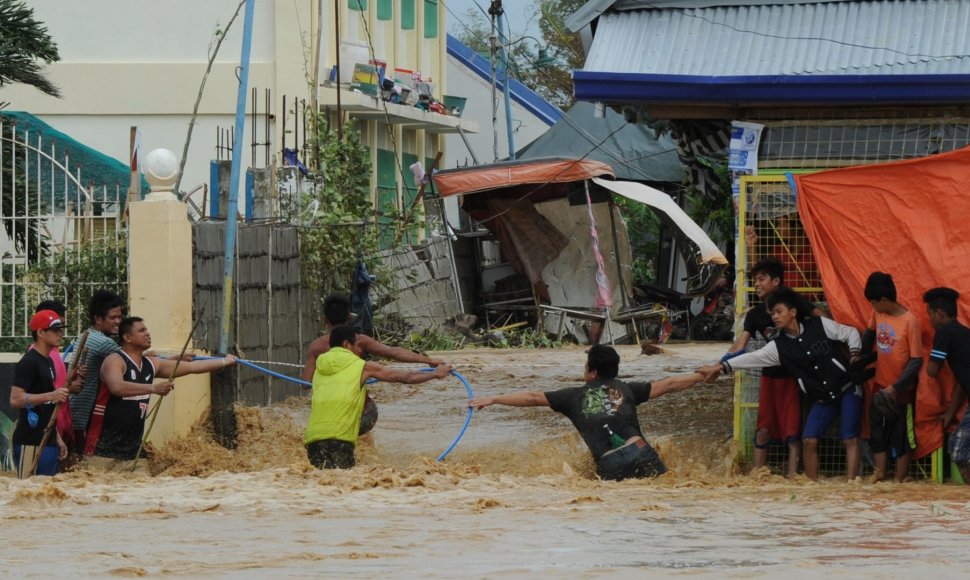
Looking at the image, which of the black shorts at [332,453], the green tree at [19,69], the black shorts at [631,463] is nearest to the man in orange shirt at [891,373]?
the black shorts at [631,463]

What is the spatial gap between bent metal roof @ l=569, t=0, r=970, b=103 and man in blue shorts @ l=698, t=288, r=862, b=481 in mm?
1750

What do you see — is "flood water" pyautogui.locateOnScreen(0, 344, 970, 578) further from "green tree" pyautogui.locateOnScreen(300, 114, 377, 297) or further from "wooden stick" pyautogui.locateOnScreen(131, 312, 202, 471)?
"green tree" pyautogui.locateOnScreen(300, 114, 377, 297)

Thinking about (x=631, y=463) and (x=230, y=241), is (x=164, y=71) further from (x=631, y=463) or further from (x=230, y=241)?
(x=631, y=463)

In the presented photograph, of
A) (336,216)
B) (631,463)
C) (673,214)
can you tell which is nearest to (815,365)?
(631,463)

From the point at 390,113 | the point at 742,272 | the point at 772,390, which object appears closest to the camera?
the point at 772,390

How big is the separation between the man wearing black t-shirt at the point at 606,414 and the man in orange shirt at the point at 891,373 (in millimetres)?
1343

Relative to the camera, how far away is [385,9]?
2964 centimetres

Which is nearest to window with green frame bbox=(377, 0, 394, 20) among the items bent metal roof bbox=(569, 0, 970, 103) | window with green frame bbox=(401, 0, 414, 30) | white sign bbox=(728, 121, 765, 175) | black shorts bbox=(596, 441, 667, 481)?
window with green frame bbox=(401, 0, 414, 30)

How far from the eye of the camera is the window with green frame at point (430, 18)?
107 feet

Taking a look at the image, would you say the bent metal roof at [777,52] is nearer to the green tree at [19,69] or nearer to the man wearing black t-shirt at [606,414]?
the man wearing black t-shirt at [606,414]

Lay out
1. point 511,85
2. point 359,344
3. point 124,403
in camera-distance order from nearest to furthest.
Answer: point 124,403 → point 359,344 → point 511,85

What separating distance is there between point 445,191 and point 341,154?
85.2 inches

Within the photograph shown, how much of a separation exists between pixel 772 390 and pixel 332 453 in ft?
10.7

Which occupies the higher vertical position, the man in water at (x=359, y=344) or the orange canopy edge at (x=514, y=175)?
the orange canopy edge at (x=514, y=175)
